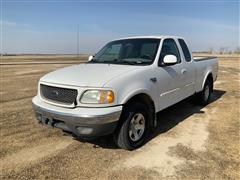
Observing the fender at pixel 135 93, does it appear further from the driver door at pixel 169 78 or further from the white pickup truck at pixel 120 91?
the driver door at pixel 169 78

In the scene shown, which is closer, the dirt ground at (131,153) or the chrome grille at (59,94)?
the dirt ground at (131,153)

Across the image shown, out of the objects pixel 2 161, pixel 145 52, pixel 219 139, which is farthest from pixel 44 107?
pixel 219 139

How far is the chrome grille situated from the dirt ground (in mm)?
902

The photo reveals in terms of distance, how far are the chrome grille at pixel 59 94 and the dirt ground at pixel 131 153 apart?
2.96ft

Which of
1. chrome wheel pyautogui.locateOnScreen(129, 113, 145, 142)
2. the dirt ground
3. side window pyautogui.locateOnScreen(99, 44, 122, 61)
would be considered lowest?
the dirt ground

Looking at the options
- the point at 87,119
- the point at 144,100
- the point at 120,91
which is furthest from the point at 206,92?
the point at 87,119

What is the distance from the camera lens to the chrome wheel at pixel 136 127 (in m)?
4.20

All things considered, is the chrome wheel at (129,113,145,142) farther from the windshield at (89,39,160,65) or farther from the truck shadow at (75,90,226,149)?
the windshield at (89,39,160,65)

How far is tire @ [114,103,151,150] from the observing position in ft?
13.1

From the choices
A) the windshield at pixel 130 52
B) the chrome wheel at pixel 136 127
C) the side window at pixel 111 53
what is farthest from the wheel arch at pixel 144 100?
the side window at pixel 111 53

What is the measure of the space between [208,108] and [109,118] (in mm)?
4264

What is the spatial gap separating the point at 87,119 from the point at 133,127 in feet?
3.27

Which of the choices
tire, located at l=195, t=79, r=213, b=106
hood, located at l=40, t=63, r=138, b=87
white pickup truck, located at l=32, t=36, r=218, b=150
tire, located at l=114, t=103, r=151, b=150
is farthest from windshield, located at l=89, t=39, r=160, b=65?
tire, located at l=195, t=79, r=213, b=106

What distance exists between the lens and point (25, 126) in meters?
5.45
